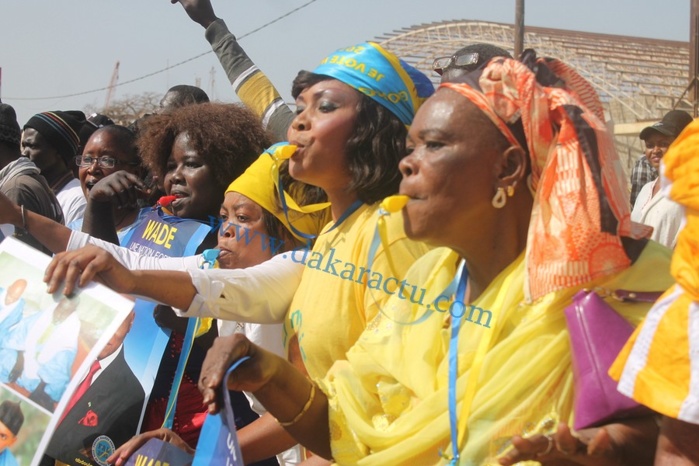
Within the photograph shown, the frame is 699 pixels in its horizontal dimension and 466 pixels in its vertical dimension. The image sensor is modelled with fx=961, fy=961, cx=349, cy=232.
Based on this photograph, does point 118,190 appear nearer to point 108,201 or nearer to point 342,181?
point 108,201

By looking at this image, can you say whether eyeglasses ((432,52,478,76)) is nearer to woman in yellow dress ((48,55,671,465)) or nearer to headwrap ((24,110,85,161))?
woman in yellow dress ((48,55,671,465))

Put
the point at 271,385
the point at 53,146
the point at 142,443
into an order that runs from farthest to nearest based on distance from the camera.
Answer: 1. the point at 53,146
2. the point at 142,443
3. the point at 271,385

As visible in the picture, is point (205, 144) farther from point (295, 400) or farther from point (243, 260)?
point (295, 400)

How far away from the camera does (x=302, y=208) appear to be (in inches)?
141

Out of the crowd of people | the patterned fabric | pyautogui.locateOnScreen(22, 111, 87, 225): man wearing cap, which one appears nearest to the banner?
the crowd of people

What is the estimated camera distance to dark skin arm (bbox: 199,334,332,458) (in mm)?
2363

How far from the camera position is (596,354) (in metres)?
2.03

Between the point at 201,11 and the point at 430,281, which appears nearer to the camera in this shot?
the point at 430,281

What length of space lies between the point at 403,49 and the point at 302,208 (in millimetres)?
23466

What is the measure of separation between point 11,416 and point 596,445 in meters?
1.80

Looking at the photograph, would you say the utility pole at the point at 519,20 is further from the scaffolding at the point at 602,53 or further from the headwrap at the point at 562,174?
the headwrap at the point at 562,174

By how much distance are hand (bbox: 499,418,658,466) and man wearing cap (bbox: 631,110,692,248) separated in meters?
3.75

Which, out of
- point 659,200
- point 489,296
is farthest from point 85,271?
point 659,200

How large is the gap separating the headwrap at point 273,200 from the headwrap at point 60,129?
9.11ft
